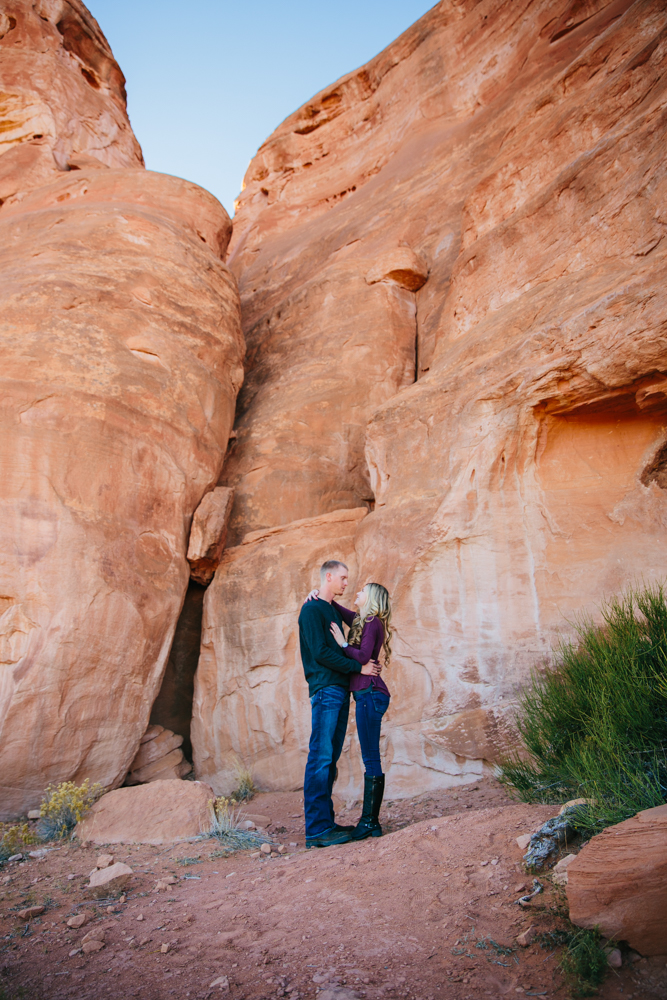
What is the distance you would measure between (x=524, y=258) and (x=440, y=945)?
24.1 ft

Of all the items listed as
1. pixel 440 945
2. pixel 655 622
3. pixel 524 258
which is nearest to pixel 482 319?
pixel 524 258

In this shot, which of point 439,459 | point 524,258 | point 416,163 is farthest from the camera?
point 416,163

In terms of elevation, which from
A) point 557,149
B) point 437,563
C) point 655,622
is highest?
point 557,149

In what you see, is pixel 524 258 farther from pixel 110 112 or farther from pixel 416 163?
pixel 110 112

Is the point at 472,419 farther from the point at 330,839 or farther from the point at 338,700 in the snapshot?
the point at 330,839

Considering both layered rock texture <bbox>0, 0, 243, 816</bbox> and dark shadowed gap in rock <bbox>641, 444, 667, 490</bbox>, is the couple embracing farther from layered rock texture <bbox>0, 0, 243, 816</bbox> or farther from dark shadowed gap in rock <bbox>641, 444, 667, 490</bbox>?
layered rock texture <bbox>0, 0, 243, 816</bbox>

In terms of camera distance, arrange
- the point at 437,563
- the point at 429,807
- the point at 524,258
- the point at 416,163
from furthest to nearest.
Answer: the point at 416,163 < the point at 524,258 < the point at 437,563 < the point at 429,807

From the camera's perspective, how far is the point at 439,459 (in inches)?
272

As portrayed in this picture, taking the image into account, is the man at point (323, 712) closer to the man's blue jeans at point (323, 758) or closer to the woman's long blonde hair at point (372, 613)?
the man's blue jeans at point (323, 758)

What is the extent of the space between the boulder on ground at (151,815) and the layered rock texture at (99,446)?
3.80 ft

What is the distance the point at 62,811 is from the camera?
18.9ft

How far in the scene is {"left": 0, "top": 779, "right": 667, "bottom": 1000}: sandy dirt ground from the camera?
2299 mm

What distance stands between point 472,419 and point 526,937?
16.2ft

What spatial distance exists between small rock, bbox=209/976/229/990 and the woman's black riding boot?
1727mm
